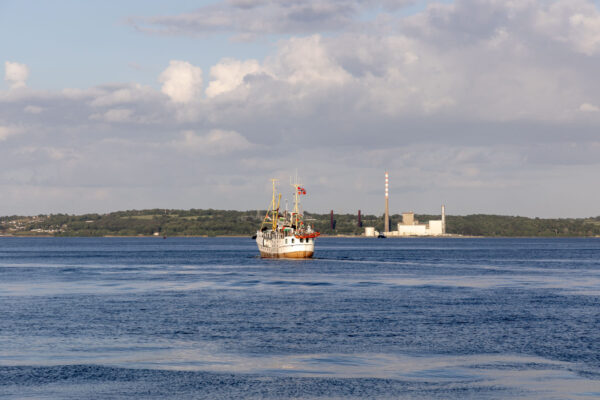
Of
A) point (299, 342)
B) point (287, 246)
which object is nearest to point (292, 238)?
point (287, 246)

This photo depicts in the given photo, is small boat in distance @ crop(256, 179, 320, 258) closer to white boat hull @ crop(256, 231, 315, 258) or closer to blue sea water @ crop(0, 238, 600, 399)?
white boat hull @ crop(256, 231, 315, 258)

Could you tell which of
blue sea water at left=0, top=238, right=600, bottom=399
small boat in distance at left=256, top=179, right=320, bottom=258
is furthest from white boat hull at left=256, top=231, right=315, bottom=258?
blue sea water at left=0, top=238, right=600, bottom=399

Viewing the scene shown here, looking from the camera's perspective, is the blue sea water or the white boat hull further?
the white boat hull

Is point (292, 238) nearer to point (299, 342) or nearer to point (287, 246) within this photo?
point (287, 246)

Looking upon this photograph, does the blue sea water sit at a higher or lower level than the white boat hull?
lower

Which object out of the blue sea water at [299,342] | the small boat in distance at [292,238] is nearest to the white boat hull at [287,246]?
the small boat in distance at [292,238]

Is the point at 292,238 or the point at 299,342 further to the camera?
the point at 292,238

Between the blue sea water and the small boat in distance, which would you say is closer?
the blue sea water

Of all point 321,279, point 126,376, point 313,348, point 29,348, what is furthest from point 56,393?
point 321,279

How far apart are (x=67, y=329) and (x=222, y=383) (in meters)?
22.7

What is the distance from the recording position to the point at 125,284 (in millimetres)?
104500

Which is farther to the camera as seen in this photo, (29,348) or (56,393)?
(29,348)

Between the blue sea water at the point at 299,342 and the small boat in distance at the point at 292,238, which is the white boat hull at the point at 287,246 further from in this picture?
the blue sea water at the point at 299,342

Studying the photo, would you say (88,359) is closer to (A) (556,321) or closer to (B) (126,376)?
(B) (126,376)
